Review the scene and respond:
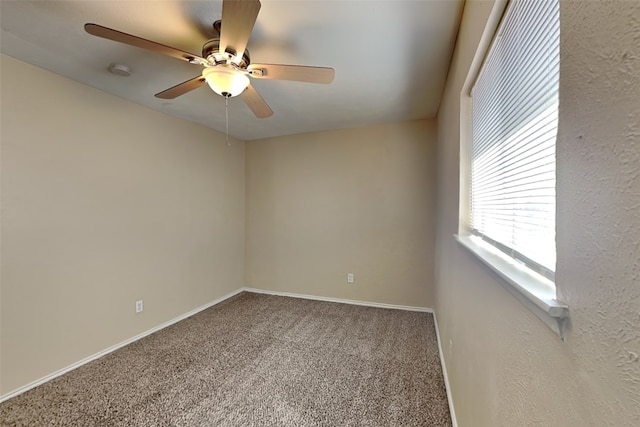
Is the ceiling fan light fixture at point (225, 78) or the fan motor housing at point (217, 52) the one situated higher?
the fan motor housing at point (217, 52)

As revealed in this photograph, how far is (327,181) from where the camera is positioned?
11.9 ft

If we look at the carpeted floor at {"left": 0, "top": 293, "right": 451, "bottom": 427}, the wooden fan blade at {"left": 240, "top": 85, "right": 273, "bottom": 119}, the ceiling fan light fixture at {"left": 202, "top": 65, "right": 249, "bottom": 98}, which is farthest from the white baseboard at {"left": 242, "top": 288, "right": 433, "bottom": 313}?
the ceiling fan light fixture at {"left": 202, "top": 65, "right": 249, "bottom": 98}

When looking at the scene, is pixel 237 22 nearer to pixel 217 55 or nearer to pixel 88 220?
pixel 217 55

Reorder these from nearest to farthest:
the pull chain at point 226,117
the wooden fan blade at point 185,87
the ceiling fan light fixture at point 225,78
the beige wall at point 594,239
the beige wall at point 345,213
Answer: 1. the beige wall at point 594,239
2. the ceiling fan light fixture at point 225,78
3. the wooden fan blade at point 185,87
4. the pull chain at point 226,117
5. the beige wall at point 345,213

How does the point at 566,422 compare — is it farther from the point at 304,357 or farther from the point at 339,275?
the point at 339,275

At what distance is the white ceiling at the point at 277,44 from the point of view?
4.54 ft

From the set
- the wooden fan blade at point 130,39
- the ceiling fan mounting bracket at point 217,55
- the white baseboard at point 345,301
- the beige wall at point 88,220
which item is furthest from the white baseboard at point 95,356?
the ceiling fan mounting bracket at point 217,55

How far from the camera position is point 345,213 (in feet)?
11.7

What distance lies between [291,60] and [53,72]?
5.98 feet

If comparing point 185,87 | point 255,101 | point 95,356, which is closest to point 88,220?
point 95,356

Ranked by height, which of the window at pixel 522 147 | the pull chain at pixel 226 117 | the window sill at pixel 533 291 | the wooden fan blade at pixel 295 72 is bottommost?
the window sill at pixel 533 291

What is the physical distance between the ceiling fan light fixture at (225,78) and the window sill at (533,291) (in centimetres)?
152

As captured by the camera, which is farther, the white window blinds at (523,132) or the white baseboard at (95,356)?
the white baseboard at (95,356)

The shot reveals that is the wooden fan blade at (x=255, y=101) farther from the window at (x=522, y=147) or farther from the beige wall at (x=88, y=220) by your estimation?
the beige wall at (x=88, y=220)
